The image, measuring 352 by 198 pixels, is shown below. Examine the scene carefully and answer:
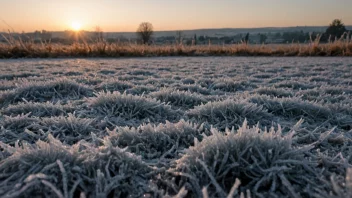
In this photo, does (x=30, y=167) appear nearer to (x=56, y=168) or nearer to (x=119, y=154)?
(x=56, y=168)

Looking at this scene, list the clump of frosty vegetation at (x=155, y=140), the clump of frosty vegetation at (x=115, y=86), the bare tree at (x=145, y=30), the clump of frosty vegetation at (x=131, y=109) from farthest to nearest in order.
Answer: the bare tree at (x=145, y=30)
the clump of frosty vegetation at (x=115, y=86)
the clump of frosty vegetation at (x=131, y=109)
the clump of frosty vegetation at (x=155, y=140)

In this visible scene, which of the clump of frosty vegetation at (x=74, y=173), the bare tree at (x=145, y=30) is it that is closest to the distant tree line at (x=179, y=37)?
the bare tree at (x=145, y=30)

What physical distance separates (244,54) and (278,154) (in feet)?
46.9

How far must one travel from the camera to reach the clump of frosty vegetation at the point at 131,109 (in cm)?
231

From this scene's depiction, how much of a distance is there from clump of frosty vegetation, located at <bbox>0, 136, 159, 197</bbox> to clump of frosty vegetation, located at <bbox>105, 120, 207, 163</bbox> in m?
0.22

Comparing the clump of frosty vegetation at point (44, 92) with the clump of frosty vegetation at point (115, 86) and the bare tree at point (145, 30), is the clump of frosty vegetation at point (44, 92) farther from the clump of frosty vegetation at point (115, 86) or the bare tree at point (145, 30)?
the bare tree at point (145, 30)

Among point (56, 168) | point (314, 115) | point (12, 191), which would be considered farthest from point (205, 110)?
point (12, 191)

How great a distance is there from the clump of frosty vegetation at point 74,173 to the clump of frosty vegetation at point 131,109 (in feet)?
3.29

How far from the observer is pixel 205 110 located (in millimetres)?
2252

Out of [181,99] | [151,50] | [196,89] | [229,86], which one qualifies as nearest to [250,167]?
[181,99]

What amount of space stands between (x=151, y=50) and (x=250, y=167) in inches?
568

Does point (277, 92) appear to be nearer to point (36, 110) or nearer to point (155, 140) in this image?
point (155, 140)

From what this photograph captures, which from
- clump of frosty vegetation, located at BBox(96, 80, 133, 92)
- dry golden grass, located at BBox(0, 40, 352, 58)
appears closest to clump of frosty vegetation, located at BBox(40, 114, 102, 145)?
clump of frosty vegetation, located at BBox(96, 80, 133, 92)

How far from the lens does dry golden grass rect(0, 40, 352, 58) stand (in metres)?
12.5
